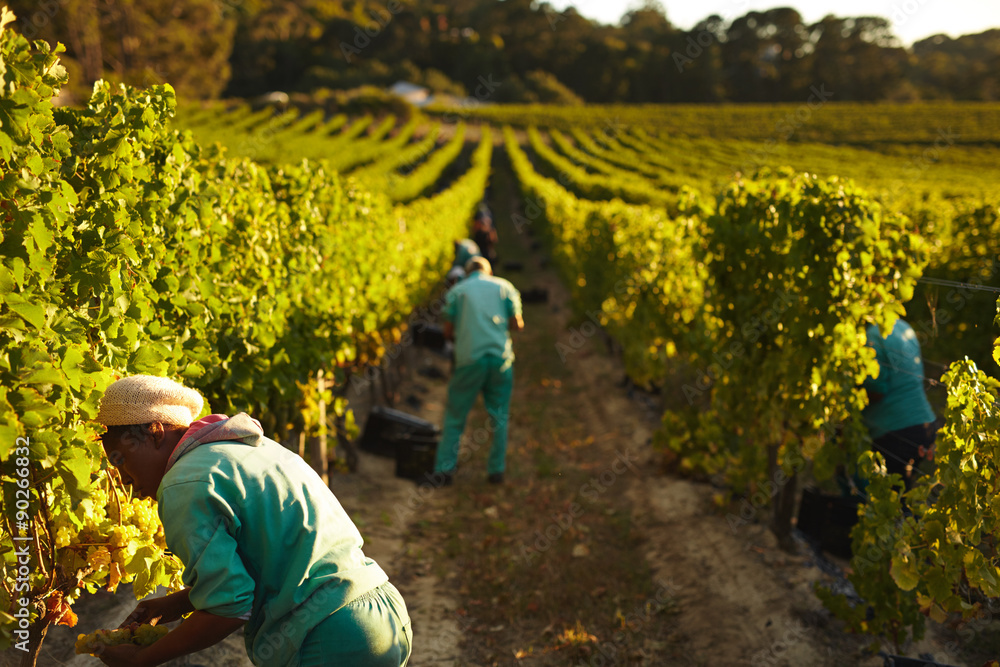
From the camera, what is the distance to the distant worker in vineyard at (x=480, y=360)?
20.0 feet

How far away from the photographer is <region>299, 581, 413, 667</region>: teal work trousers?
190 centimetres

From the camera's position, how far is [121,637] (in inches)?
74.5

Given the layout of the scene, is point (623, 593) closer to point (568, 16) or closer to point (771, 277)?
point (771, 277)

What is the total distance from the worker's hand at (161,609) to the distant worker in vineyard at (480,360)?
408cm

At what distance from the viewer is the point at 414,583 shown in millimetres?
4883

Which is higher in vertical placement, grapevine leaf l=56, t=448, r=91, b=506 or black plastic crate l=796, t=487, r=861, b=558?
grapevine leaf l=56, t=448, r=91, b=506

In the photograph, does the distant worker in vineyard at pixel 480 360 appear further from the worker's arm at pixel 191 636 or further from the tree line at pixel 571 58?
the tree line at pixel 571 58

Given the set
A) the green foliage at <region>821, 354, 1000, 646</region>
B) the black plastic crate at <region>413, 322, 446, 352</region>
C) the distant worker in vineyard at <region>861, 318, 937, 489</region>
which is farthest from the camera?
the black plastic crate at <region>413, 322, 446, 352</region>

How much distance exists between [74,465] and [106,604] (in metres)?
2.41

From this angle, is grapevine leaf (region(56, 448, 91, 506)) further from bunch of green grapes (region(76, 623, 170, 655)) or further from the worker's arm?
the worker's arm

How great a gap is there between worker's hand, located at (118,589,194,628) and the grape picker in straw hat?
0.18 metres

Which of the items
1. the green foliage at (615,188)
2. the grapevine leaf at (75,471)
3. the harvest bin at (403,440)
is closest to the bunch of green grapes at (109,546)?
the grapevine leaf at (75,471)

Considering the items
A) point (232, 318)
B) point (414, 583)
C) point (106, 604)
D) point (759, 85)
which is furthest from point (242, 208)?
point (759, 85)

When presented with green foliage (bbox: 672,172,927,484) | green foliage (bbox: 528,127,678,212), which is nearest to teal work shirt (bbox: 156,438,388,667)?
green foliage (bbox: 672,172,927,484)
